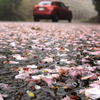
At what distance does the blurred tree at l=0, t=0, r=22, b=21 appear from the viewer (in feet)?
58.9

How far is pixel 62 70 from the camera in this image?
205cm

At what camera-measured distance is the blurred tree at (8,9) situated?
1795cm

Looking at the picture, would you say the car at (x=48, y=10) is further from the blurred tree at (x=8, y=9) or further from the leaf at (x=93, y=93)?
the leaf at (x=93, y=93)

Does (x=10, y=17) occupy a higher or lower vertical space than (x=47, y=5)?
lower

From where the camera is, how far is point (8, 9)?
756 inches

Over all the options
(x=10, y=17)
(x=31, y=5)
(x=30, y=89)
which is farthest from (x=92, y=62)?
(x=31, y=5)

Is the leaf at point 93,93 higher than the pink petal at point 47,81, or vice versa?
the leaf at point 93,93

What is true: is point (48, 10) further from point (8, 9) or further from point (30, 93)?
point (30, 93)

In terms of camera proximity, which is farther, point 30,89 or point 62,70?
point 62,70

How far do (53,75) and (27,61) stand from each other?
0.72 metres

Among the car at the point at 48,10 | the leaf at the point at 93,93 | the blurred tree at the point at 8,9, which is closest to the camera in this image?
the leaf at the point at 93,93

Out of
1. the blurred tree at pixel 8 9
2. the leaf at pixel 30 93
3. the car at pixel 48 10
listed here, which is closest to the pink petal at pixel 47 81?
the leaf at pixel 30 93

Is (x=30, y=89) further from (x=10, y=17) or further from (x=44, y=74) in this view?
(x=10, y=17)

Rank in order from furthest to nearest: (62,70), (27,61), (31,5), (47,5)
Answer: (31,5)
(47,5)
(27,61)
(62,70)
